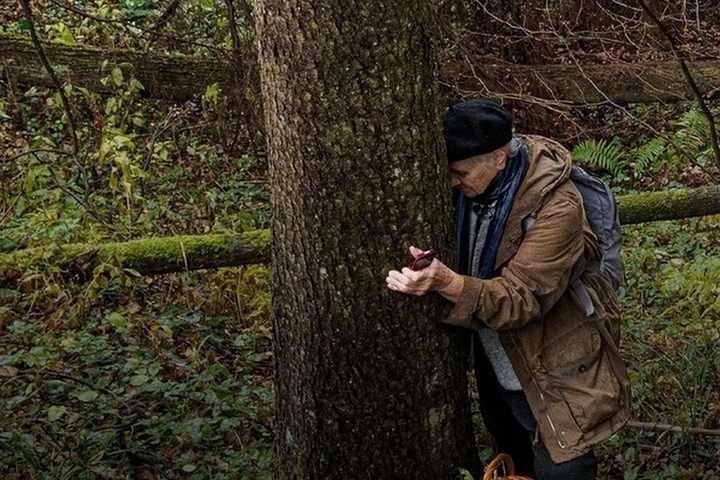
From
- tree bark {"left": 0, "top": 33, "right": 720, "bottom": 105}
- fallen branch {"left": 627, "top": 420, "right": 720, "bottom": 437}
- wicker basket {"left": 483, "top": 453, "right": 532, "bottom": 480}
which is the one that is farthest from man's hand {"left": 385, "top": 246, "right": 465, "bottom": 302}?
tree bark {"left": 0, "top": 33, "right": 720, "bottom": 105}

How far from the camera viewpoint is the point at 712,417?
4.84 metres

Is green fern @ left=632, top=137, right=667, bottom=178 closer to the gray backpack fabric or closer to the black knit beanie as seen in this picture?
the gray backpack fabric

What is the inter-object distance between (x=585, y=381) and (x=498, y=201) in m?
0.77

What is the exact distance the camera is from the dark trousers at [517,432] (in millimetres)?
3639

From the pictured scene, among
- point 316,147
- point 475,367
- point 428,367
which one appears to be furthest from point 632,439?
point 316,147

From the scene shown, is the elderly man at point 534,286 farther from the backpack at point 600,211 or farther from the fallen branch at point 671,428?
the fallen branch at point 671,428

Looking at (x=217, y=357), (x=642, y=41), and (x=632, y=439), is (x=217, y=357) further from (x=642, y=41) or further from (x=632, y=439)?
(x=642, y=41)

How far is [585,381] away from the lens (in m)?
3.55

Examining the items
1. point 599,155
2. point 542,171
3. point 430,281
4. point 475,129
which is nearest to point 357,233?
point 430,281

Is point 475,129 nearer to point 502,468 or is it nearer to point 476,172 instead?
point 476,172

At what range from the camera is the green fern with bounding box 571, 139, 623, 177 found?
9273 mm

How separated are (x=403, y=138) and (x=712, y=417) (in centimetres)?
258

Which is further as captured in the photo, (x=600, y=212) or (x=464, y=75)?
(x=464, y=75)

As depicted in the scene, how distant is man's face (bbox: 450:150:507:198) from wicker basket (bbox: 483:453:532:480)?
1.09 metres
